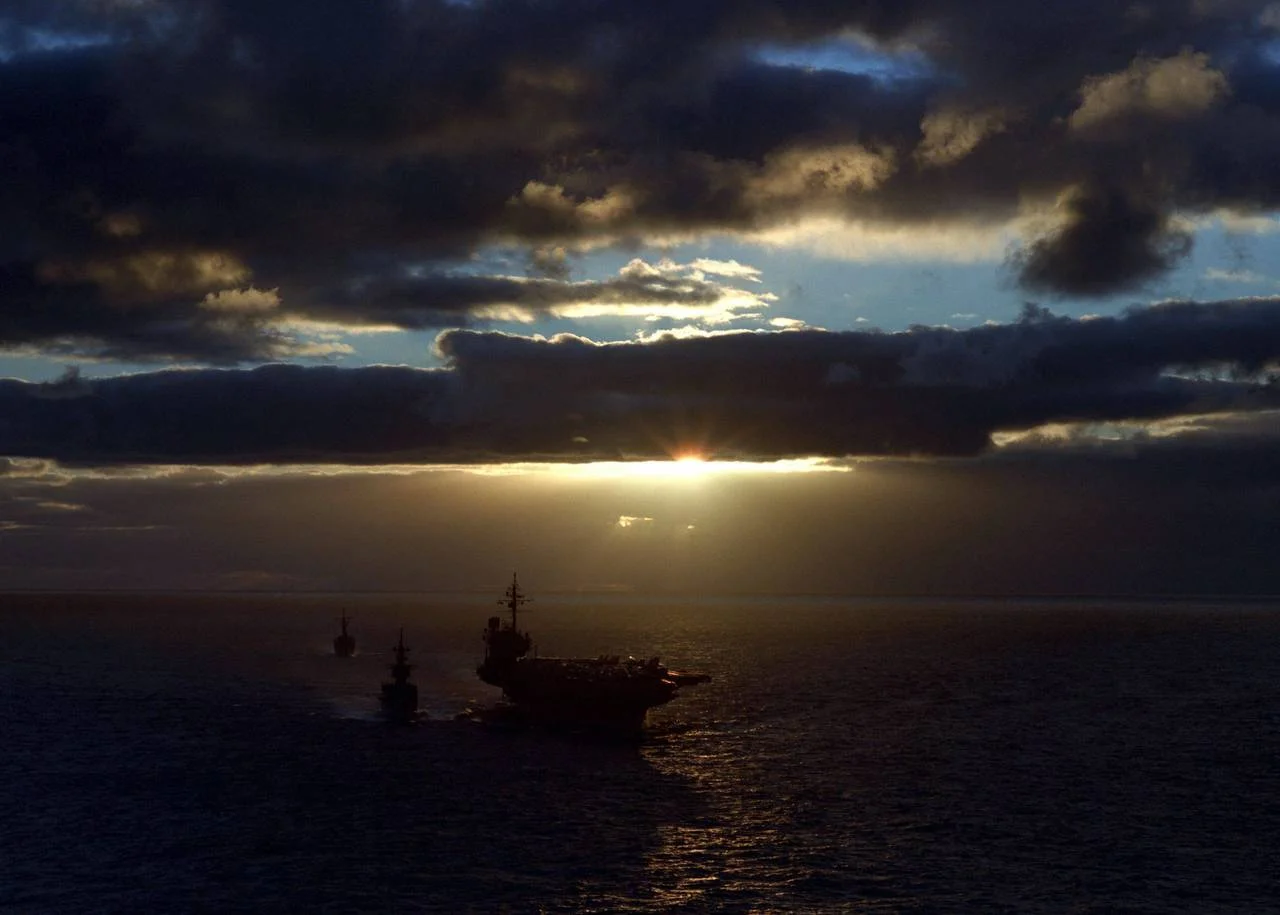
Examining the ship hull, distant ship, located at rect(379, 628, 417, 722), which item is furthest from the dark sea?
the ship hull

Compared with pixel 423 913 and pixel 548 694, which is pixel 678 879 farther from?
pixel 548 694

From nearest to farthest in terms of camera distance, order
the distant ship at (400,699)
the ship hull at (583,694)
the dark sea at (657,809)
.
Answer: the dark sea at (657,809)
the ship hull at (583,694)
the distant ship at (400,699)

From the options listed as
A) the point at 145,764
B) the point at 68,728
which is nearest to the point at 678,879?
the point at 145,764

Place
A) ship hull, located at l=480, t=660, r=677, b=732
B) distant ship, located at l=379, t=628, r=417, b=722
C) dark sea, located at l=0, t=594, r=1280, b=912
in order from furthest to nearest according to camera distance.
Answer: distant ship, located at l=379, t=628, r=417, b=722 → ship hull, located at l=480, t=660, r=677, b=732 → dark sea, located at l=0, t=594, r=1280, b=912

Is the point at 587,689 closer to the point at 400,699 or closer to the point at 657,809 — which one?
the point at 400,699

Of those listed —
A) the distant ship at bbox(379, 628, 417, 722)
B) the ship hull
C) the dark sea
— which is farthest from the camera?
the distant ship at bbox(379, 628, 417, 722)

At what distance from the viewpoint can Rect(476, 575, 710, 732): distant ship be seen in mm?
112625

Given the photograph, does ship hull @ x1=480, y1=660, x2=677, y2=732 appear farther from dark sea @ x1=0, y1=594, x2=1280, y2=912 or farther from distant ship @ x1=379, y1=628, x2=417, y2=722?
distant ship @ x1=379, y1=628, x2=417, y2=722

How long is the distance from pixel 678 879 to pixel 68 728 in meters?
79.1

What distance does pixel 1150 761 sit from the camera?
98.8 meters

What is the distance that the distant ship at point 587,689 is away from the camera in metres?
113

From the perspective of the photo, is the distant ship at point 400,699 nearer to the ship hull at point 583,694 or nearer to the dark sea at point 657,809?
the dark sea at point 657,809

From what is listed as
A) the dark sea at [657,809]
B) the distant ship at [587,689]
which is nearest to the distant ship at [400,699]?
the dark sea at [657,809]

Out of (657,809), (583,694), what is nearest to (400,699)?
(583,694)
